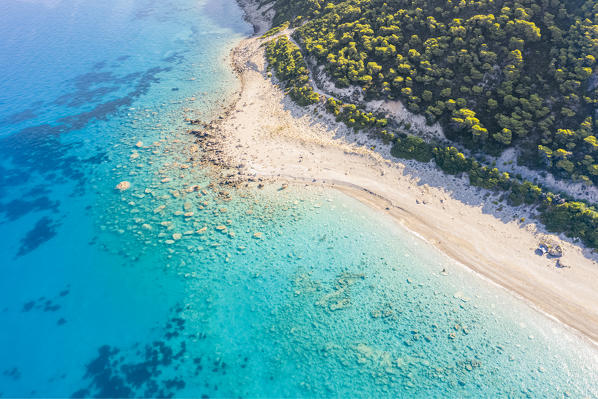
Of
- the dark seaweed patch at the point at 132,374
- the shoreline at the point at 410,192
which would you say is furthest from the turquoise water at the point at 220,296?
the shoreline at the point at 410,192

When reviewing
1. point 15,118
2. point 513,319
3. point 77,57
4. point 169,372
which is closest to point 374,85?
point 513,319

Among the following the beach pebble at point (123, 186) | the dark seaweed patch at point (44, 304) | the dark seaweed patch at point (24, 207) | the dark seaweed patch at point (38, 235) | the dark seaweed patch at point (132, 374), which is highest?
the beach pebble at point (123, 186)

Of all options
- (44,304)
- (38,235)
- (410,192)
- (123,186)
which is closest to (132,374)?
(44,304)

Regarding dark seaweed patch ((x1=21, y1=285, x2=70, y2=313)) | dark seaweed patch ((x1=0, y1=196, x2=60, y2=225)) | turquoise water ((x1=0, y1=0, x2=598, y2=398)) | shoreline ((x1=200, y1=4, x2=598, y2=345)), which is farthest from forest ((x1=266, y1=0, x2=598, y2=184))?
dark seaweed patch ((x1=21, y1=285, x2=70, y2=313))

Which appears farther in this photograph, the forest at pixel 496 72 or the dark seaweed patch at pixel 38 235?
the dark seaweed patch at pixel 38 235

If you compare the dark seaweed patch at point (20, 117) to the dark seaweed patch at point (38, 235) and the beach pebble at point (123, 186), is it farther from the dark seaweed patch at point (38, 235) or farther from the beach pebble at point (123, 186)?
the beach pebble at point (123, 186)

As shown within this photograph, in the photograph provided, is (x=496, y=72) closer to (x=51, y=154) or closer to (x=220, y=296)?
(x=220, y=296)

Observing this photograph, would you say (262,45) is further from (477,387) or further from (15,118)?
(477,387)
